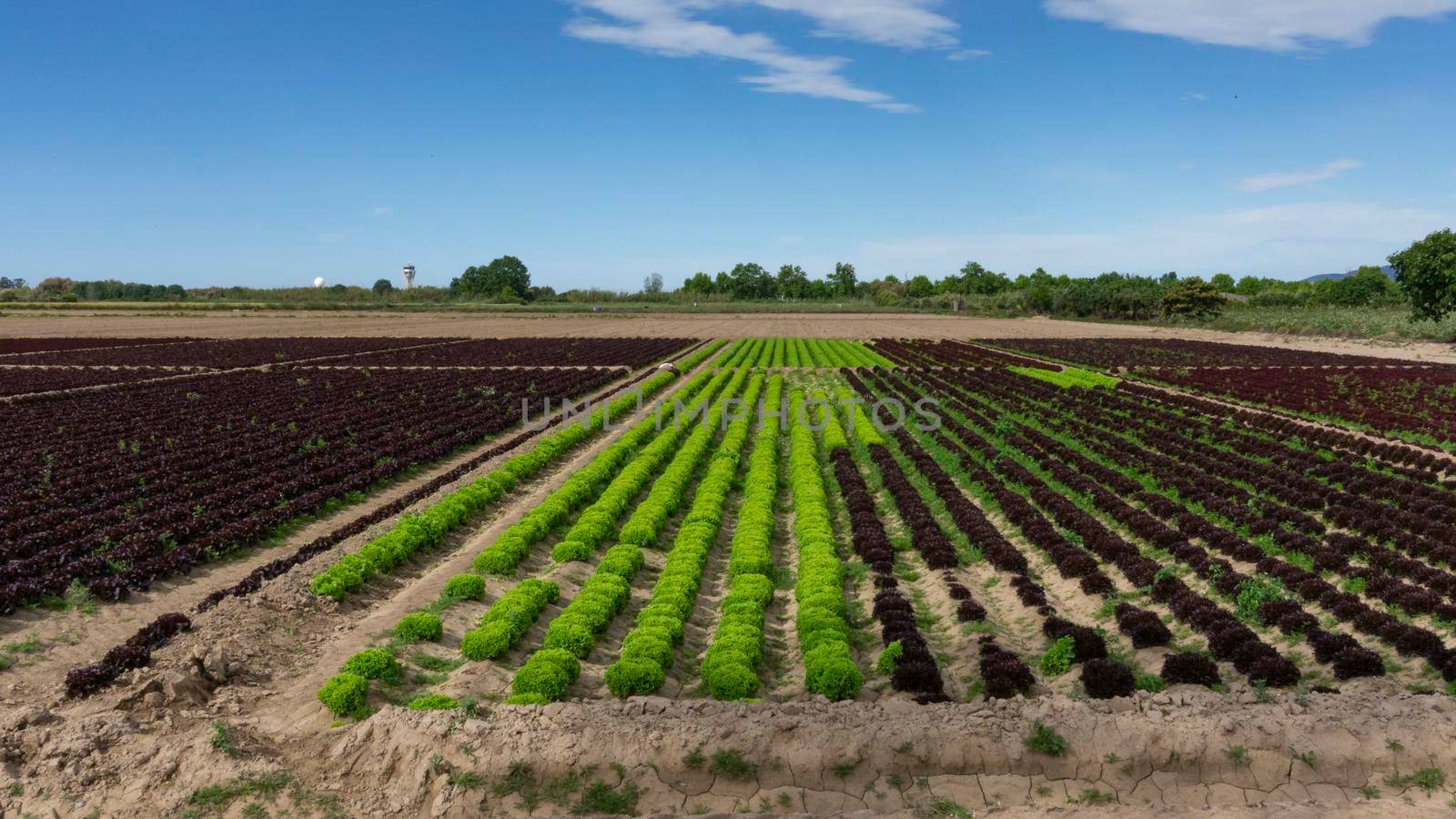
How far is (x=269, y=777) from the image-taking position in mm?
7945

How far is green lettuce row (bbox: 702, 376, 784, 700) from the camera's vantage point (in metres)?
9.53

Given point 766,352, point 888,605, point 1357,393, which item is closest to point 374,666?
point 888,605

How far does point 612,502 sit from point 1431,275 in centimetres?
6172

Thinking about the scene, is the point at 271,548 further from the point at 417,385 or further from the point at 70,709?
the point at 417,385

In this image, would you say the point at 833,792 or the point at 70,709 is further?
the point at 70,709

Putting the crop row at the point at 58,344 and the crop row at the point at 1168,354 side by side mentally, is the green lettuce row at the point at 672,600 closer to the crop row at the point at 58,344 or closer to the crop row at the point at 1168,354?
the crop row at the point at 1168,354

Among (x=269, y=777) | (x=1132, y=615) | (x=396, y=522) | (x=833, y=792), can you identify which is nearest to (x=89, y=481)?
(x=396, y=522)

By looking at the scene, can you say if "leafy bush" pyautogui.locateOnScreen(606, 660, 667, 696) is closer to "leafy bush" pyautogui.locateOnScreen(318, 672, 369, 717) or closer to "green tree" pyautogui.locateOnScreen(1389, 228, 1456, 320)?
"leafy bush" pyautogui.locateOnScreen(318, 672, 369, 717)

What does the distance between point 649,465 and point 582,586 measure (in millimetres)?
7363

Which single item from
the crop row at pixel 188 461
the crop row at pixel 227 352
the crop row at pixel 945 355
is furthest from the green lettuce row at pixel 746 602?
the crop row at pixel 227 352

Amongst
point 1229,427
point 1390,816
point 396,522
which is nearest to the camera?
point 1390,816

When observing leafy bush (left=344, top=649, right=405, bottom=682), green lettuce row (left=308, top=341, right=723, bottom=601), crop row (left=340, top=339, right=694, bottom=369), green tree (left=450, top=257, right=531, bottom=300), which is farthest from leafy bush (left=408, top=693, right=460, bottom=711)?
green tree (left=450, top=257, right=531, bottom=300)

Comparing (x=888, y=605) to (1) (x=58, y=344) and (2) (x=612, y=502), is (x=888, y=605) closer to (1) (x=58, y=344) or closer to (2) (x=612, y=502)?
(2) (x=612, y=502)

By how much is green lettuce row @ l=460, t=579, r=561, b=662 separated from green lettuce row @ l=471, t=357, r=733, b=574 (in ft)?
3.45
